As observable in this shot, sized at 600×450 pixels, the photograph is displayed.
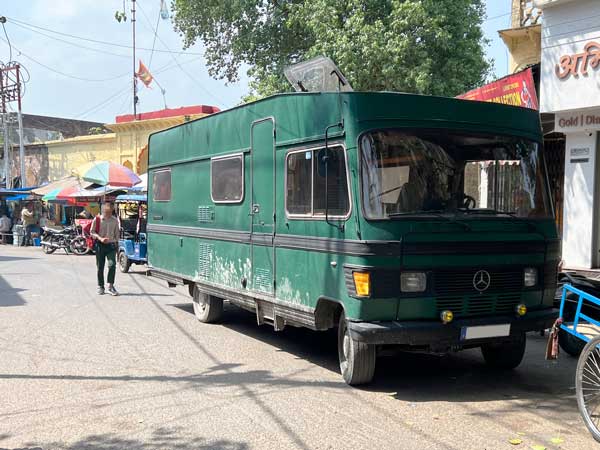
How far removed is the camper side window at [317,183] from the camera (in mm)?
5930

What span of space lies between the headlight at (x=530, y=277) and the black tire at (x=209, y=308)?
15.4 feet

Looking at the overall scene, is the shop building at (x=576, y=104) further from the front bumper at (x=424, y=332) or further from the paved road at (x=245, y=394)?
the front bumper at (x=424, y=332)

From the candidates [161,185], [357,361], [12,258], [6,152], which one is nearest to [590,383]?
[357,361]

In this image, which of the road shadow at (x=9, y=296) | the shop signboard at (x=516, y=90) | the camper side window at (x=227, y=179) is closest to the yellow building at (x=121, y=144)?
the road shadow at (x=9, y=296)

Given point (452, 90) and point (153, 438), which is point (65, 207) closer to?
point (452, 90)

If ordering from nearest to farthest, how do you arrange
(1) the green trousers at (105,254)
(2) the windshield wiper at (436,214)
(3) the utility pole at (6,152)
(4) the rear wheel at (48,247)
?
(2) the windshield wiper at (436,214) < (1) the green trousers at (105,254) < (4) the rear wheel at (48,247) < (3) the utility pole at (6,152)

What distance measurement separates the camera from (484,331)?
5.77 metres

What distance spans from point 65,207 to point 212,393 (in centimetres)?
3027

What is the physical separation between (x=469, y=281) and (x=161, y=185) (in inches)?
261

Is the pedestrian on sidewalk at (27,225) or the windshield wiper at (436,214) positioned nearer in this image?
the windshield wiper at (436,214)

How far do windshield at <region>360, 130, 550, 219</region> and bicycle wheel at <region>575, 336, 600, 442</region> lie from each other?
1.71 meters

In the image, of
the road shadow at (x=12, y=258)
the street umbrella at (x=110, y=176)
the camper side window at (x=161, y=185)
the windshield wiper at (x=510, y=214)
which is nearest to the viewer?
the windshield wiper at (x=510, y=214)

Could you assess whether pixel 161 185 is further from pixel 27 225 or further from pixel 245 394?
pixel 27 225

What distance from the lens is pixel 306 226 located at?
650 cm
